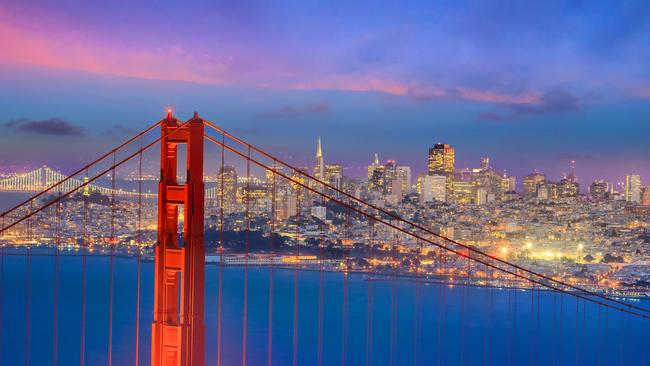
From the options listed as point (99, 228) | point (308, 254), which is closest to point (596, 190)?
point (308, 254)

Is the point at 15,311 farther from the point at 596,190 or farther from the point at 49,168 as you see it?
the point at 596,190

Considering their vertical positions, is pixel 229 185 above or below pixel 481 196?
above

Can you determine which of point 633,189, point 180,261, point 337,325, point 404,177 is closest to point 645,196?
point 633,189

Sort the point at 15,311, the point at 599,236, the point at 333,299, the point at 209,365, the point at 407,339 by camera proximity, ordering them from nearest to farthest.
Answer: the point at 209,365, the point at 407,339, the point at 15,311, the point at 333,299, the point at 599,236

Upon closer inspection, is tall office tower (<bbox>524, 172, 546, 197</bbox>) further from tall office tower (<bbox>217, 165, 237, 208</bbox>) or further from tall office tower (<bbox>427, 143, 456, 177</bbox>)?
tall office tower (<bbox>217, 165, 237, 208</bbox>)

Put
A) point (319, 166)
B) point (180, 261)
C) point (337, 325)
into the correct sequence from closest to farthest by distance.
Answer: point (180, 261)
point (337, 325)
point (319, 166)

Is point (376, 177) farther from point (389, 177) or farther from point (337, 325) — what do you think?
point (337, 325)

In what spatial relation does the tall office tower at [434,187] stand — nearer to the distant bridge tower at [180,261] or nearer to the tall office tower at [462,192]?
the tall office tower at [462,192]
